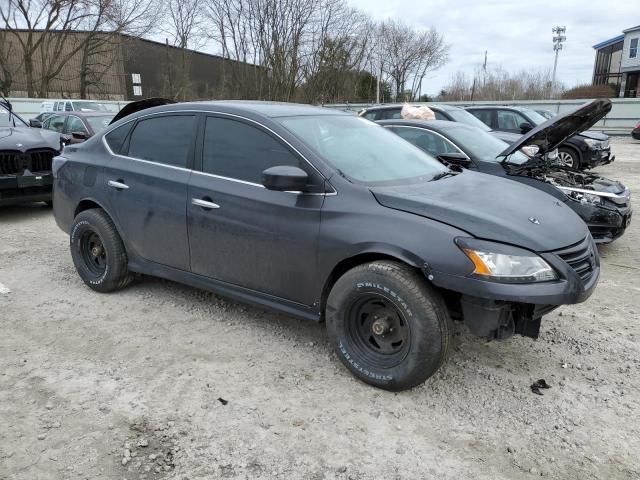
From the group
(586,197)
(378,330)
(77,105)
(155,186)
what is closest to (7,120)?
(155,186)

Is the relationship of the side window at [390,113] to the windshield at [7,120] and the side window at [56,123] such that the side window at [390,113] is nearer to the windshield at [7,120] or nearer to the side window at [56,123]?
the windshield at [7,120]

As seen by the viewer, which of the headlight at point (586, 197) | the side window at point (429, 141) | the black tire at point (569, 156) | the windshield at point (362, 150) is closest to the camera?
the windshield at point (362, 150)

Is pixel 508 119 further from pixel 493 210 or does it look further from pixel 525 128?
pixel 493 210

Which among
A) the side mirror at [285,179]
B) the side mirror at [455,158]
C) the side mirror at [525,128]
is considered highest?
the side mirror at [525,128]

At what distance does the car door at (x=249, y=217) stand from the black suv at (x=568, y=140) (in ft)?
31.0

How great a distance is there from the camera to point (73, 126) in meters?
10.9

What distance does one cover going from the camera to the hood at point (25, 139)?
730cm

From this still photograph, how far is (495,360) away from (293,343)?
143 centimetres

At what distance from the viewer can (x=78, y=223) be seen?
15.1 feet

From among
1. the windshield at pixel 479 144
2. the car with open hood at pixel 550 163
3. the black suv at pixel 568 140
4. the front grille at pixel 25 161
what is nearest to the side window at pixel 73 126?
the front grille at pixel 25 161

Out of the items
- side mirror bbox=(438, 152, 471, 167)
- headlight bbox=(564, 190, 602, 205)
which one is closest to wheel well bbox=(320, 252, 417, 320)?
side mirror bbox=(438, 152, 471, 167)

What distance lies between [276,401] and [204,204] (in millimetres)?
1510

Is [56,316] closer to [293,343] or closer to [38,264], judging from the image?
[38,264]

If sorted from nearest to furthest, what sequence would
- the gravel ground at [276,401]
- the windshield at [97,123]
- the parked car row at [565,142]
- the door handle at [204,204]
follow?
the gravel ground at [276,401] → the door handle at [204,204] → the windshield at [97,123] → the parked car row at [565,142]
